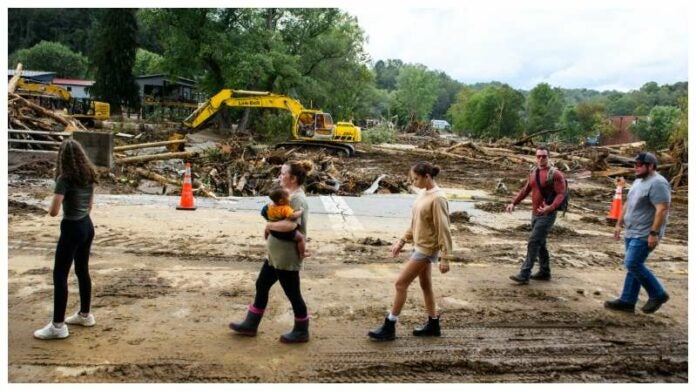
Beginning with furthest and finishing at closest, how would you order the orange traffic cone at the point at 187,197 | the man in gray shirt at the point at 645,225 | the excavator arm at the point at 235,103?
the excavator arm at the point at 235,103 < the orange traffic cone at the point at 187,197 < the man in gray shirt at the point at 645,225

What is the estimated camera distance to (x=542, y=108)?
61000 millimetres

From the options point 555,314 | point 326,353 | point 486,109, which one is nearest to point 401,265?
point 555,314

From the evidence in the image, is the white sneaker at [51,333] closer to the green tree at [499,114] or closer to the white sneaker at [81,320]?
the white sneaker at [81,320]

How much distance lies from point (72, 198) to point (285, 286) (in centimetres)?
187

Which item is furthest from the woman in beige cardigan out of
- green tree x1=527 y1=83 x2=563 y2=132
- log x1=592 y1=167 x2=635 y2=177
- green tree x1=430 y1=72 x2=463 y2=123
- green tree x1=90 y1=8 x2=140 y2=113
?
green tree x1=430 y1=72 x2=463 y2=123

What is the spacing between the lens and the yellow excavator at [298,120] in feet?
82.4

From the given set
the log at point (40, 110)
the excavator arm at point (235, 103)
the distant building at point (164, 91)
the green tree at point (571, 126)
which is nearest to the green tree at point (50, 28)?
the distant building at point (164, 91)

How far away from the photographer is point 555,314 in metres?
5.75

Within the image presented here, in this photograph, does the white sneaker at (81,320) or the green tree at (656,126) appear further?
the green tree at (656,126)

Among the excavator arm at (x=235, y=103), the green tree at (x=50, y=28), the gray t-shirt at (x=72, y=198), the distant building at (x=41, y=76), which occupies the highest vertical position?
the green tree at (x=50, y=28)

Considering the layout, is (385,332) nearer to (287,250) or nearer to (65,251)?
(287,250)

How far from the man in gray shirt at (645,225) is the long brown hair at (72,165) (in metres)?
5.19

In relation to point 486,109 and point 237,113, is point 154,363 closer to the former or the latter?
point 237,113

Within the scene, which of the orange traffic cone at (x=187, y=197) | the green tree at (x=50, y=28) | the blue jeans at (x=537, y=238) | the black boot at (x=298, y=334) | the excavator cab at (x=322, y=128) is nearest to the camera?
the black boot at (x=298, y=334)
